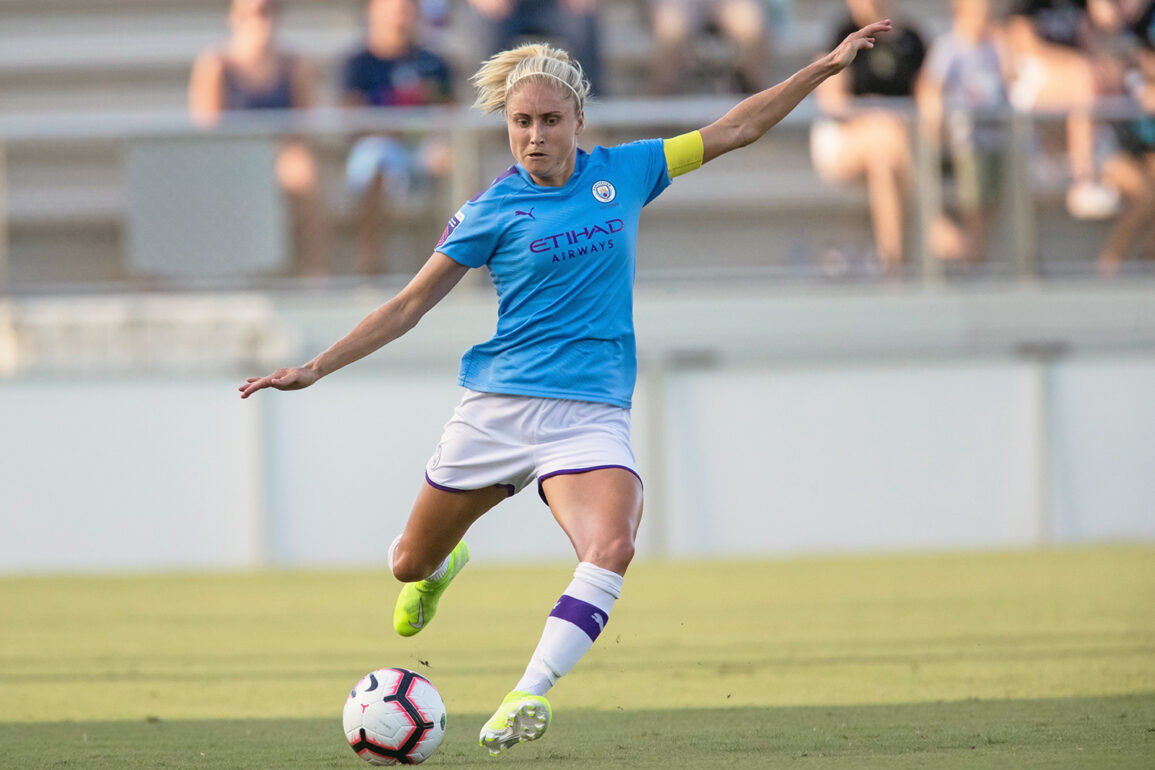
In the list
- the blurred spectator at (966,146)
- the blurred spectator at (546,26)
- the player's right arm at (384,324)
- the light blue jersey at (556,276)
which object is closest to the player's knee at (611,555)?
the light blue jersey at (556,276)

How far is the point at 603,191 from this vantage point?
16.6 feet

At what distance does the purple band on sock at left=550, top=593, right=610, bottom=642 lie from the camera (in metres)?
4.66

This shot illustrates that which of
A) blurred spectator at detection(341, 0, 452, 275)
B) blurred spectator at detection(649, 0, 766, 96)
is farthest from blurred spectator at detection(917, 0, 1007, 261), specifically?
blurred spectator at detection(341, 0, 452, 275)

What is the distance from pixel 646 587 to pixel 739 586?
550 mm

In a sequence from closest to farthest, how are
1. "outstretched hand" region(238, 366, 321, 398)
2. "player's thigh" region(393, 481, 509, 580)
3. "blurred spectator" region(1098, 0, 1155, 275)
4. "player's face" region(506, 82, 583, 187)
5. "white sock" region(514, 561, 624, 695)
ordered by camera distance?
"white sock" region(514, 561, 624, 695)
"outstretched hand" region(238, 366, 321, 398)
"player's face" region(506, 82, 583, 187)
"player's thigh" region(393, 481, 509, 580)
"blurred spectator" region(1098, 0, 1155, 275)

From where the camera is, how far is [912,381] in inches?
465

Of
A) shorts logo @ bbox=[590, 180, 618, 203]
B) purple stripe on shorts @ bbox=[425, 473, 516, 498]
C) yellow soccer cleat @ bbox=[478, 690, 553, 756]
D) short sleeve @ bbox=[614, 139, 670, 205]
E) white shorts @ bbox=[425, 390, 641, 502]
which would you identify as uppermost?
short sleeve @ bbox=[614, 139, 670, 205]

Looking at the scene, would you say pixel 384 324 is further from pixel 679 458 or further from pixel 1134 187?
pixel 1134 187

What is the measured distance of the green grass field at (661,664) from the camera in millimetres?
→ 4875

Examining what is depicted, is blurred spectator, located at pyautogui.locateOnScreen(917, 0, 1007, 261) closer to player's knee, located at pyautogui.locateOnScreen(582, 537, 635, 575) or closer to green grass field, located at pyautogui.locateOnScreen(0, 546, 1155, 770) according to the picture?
green grass field, located at pyautogui.locateOnScreen(0, 546, 1155, 770)

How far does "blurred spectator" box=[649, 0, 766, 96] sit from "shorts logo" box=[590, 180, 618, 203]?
795cm

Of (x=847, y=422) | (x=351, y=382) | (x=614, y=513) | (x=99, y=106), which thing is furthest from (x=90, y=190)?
(x=614, y=513)

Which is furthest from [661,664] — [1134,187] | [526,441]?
[1134,187]

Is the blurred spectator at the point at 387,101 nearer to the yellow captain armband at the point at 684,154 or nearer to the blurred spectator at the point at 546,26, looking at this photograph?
the blurred spectator at the point at 546,26
